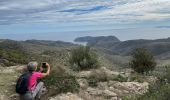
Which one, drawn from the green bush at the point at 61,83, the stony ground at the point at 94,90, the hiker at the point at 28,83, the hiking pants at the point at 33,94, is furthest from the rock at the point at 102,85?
the hiker at the point at 28,83

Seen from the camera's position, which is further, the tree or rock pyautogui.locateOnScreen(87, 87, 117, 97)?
the tree

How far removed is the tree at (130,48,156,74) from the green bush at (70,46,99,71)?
4445mm

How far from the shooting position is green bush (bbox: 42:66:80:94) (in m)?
13.4

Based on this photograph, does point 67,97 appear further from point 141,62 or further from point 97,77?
point 141,62

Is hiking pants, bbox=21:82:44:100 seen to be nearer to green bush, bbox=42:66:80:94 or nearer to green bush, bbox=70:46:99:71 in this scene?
green bush, bbox=42:66:80:94

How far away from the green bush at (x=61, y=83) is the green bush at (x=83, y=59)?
4.86 metres

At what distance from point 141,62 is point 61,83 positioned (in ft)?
41.1

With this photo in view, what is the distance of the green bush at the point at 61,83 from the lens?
526 inches

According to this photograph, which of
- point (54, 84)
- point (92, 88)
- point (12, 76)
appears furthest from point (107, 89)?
point (12, 76)

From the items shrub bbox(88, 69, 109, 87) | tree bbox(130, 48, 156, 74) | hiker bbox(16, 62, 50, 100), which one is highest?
hiker bbox(16, 62, 50, 100)

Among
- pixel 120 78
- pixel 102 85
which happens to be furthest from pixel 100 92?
pixel 120 78

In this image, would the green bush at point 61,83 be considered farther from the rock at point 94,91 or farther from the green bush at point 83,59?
the green bush at point 83,59

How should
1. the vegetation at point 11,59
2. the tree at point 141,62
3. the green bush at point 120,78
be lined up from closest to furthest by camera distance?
the green bush at point 120,78
the vegetation at point 11,59
the tree at point 141,62

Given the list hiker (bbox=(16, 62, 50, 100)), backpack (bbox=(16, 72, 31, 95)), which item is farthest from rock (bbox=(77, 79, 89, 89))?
backpack (bbox=(16, 72, 31, 95))
